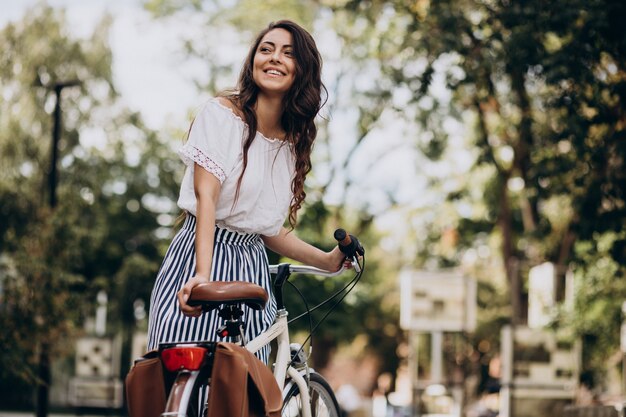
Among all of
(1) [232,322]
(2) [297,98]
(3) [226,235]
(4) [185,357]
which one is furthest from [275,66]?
(4) [185,357]

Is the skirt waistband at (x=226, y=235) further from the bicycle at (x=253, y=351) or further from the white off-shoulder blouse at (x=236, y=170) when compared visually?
the bicycle at (x=253, y=351)

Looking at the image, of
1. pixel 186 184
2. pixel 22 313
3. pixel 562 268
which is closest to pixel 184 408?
pixel 186 184

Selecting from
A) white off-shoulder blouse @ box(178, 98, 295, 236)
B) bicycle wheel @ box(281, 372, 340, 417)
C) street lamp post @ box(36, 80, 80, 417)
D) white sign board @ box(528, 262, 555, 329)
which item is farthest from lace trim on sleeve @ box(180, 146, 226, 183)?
white sign board @ box(528, 262, 555, 329)

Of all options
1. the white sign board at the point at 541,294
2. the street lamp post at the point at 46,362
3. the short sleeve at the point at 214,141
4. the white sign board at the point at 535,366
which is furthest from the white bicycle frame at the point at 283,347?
the white sign board at the point at 541,294

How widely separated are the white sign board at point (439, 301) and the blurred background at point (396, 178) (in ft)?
0.12

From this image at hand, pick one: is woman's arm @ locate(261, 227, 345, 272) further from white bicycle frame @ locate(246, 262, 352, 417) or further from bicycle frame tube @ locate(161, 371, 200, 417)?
bicycle frame tube @ locate(161, 371, 200, 417)

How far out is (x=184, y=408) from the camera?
3.33 metres

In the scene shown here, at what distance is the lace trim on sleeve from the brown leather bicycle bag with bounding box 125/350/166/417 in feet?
2.26

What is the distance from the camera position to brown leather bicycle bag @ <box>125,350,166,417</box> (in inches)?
138

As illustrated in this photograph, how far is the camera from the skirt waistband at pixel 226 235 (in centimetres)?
406

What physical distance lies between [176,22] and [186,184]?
24866 mm

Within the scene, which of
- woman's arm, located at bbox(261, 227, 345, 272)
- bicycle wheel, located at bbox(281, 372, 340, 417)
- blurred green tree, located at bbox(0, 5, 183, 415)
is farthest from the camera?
blurred green tree, located at bbox(0, 5, 183, 415)

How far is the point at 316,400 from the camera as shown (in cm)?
453

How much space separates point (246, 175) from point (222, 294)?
71 cm
